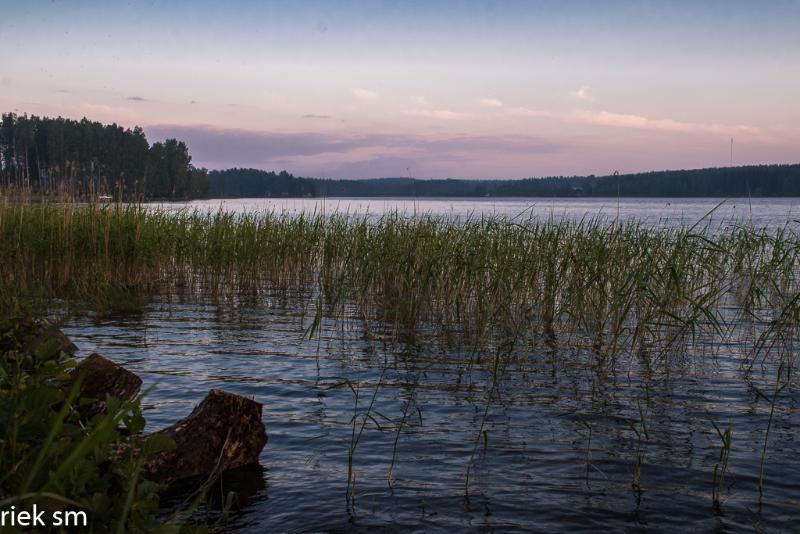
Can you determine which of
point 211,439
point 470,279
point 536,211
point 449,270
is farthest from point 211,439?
point 536,211

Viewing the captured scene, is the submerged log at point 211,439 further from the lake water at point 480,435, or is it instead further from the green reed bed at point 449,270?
the green reed bed at point 449,270

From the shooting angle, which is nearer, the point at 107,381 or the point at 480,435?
the point at 480,435

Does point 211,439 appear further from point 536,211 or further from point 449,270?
point 536,211

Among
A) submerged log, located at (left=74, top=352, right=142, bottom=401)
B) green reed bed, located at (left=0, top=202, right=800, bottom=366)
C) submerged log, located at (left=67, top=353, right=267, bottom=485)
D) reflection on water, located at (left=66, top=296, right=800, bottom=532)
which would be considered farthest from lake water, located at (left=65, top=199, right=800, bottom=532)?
green reed bed, located at (left=0, top=202, right=800, bottom=366)

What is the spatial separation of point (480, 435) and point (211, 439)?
A: 2278mm

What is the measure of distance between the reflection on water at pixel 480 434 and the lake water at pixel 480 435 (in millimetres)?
19

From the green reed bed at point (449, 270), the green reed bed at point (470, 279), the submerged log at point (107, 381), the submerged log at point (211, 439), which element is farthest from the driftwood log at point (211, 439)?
the green reed bed at point (449, 270)

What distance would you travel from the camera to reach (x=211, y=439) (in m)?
5.31

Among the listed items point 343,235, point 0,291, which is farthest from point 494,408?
point 343,235

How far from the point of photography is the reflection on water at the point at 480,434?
15.9 feet

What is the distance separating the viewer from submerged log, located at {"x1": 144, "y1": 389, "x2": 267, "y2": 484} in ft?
16.7

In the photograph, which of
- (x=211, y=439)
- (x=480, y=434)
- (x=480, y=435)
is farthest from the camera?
(x=480, y=435)

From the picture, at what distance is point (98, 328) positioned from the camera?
1121 cm

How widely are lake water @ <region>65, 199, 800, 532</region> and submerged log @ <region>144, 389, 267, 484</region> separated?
22 cm
